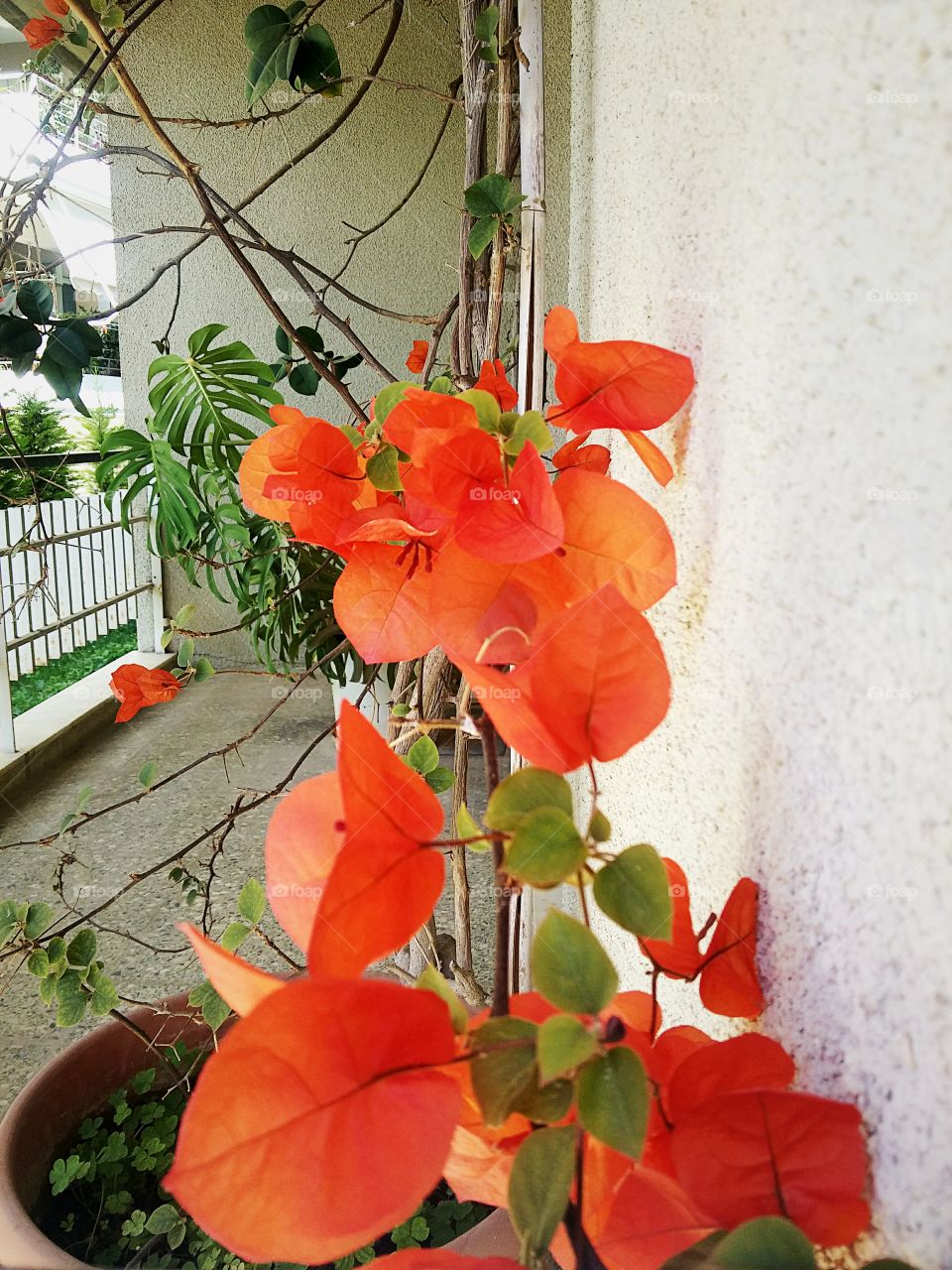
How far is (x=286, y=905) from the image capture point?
0.24 metres

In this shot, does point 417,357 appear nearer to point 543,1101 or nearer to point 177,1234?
point 177,1234

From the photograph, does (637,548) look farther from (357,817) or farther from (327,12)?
(327,12)

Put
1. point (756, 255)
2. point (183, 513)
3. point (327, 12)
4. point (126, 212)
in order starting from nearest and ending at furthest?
point (756, 255)
point (183, 513)
point (327, 12)
point (126, 212)

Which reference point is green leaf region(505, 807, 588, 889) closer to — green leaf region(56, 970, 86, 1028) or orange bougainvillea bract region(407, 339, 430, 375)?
green leaf region(56, 970, 86, 1028)

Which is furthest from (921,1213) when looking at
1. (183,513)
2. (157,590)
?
(157,590)

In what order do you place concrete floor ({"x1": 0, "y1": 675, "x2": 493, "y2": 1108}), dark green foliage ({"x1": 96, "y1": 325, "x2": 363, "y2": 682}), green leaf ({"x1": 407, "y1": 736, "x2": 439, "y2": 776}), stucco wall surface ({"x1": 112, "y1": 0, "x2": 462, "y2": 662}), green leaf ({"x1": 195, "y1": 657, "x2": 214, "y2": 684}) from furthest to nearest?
stucco wall surface ({"x1": 112, "y1": 0, "x2": 462, "y2": 662}) → dark green foliage ({"x1": 96, "y1": 325, "x2": 363, "y2": 682}) → concrete floor ({"x1": 0, "y1": 675, "x2": 493, "y2": 1108}) → green leaf ({"x1": 195, "y1": 657, "x2": 214, "y2": 684}) → green leaf ({"x1": 407, "y1": 736, "x2": 439, "y2": 776})

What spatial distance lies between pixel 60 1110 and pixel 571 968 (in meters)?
0.90

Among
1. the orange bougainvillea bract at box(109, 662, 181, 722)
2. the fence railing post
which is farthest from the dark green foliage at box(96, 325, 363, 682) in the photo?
the orange bougainvillea bract at box(109, 662, 181, 722)

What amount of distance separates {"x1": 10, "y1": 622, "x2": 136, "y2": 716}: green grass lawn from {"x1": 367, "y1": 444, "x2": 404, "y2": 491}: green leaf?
3.11 meters

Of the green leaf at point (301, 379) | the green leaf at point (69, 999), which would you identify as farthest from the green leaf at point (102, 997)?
the green leaf at point (301, 379)

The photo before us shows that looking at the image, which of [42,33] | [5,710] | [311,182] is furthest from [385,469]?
[311,182]

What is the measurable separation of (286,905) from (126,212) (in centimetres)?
391

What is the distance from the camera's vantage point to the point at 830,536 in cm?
24

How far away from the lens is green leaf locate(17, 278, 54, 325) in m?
1.16
